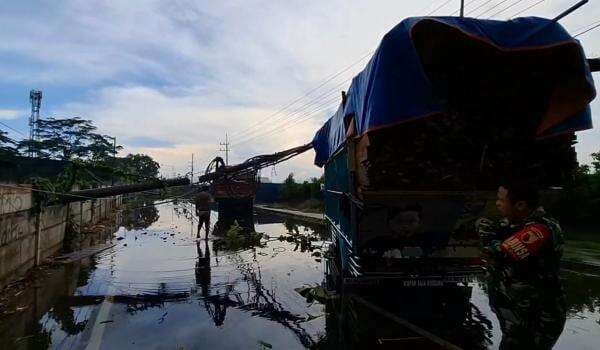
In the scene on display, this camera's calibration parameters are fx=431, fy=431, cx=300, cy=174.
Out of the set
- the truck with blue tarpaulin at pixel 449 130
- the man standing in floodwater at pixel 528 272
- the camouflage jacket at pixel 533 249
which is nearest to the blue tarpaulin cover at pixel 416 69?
the truck with blue tarpaulin at pixel 449 130

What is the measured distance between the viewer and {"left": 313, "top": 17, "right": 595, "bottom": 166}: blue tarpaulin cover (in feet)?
14.0

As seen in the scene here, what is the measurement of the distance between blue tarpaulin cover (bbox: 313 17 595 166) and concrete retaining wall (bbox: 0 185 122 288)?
7536 mm

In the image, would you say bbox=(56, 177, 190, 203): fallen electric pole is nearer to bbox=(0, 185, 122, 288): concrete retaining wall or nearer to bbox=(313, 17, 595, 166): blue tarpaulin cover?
bbox=(0, 185, 122, 288): concrete retaining wall

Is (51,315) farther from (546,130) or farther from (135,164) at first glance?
(135,164)

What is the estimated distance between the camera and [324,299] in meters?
8.22

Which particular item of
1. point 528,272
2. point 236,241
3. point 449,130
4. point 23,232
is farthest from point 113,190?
point 528,272

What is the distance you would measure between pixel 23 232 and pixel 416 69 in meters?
9.52

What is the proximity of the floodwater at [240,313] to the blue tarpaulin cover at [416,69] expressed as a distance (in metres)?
2.64

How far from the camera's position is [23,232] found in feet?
32.4

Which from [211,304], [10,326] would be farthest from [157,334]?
[10,326]

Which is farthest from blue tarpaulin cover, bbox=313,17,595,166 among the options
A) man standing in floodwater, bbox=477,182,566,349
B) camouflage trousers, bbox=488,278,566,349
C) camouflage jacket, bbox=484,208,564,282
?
camouflage trousers, bbox=488,278,566,349

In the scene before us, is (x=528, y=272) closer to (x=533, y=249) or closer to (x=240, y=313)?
(x=533, y=249)

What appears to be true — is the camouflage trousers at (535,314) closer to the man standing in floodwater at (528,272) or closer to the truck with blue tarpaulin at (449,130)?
the man standing in floodwater at (528,272)

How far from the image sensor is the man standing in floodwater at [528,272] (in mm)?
2842
